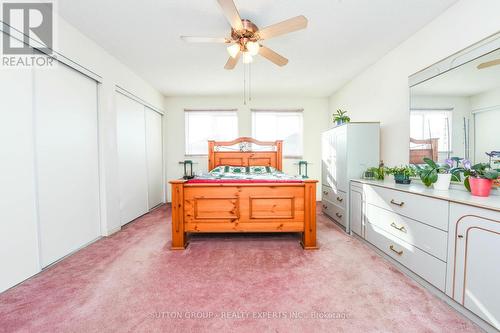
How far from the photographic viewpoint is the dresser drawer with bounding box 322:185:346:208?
117 inches

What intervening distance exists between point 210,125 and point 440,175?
4092mm

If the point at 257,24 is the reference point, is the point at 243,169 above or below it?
below

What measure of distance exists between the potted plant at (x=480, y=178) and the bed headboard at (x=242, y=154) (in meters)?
2.95

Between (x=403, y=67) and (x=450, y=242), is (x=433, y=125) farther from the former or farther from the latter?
(x=450, y=242)

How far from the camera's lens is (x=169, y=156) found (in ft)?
15.8

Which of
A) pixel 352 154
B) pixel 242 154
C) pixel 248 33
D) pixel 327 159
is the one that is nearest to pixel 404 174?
pixel 352 154

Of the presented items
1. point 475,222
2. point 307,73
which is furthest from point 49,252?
point 307,73

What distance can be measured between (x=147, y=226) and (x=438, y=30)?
4398mm

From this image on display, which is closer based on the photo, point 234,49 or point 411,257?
point 411,257

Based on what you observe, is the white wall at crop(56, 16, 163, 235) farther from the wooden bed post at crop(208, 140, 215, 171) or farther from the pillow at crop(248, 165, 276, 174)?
the pillow at crop(248, 165, 276, 174)

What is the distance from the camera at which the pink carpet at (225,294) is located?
1.29 metres

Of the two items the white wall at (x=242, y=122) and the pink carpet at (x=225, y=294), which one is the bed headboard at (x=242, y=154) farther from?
the pink carpet at (x=225, y=294)

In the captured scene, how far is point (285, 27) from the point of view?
178 cm

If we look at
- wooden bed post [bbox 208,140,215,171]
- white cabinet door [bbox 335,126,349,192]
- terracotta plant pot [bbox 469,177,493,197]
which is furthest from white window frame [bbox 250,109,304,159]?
terracotta plant pot [bbox 469,177,493,197]
